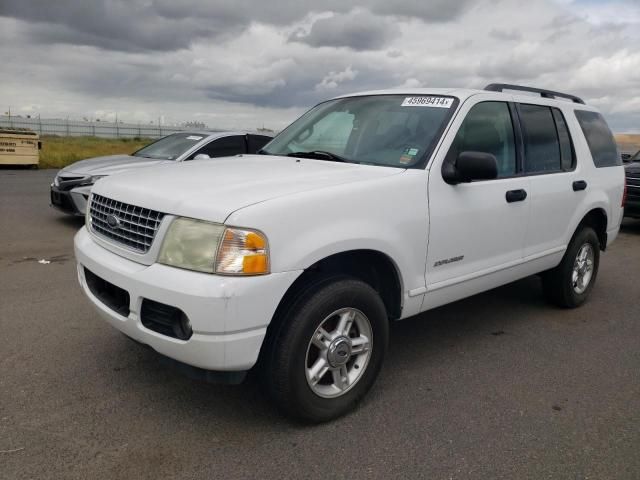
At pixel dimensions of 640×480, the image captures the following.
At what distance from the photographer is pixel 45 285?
5.31 metres

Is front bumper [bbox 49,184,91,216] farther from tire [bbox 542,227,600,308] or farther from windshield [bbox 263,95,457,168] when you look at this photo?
tire [bbox 542,227,600,308]

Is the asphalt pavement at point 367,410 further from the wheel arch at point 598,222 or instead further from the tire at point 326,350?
the wheel arch at point 598,222

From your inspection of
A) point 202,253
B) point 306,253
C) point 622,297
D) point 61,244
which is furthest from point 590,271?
point 61,244

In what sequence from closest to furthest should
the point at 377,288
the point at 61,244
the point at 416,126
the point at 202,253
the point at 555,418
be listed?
1. the point at 202,253
2. the point at 555,418
3. the point at 377,288
4. the point at 416,126
5. the point at 61,244

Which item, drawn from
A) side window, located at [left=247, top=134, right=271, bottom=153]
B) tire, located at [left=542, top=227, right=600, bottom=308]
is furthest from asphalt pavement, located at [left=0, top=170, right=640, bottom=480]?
side window, located at [left=247, top=134, right=271, bottom=153]

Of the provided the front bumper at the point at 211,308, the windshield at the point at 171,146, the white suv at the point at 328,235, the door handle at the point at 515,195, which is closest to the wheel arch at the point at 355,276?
the white suv at the point at 328,235

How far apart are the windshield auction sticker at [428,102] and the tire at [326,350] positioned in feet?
4.80

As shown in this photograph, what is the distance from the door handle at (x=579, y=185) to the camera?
15.5 feet

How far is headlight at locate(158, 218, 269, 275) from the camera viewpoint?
2.54 meters

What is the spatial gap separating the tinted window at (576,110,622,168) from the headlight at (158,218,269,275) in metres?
3.80

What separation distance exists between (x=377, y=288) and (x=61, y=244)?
5.26 meters

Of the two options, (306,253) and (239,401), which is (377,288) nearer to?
(306,253)

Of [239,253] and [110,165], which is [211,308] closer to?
[239,253]

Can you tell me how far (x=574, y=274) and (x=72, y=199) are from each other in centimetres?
663
